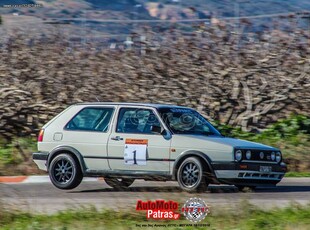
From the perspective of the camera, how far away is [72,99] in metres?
22.7

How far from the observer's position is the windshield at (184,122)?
14125 mm

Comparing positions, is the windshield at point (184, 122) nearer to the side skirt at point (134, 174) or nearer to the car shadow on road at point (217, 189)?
the side skirt at point (134, 174)

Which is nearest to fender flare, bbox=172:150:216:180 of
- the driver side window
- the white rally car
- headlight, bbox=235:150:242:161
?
the white rally car

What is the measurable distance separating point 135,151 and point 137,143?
0.44 feet

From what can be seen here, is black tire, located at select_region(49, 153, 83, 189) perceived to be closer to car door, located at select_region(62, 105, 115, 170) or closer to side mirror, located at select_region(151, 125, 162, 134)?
car door, located at select_region(62, 105, 115, 170)

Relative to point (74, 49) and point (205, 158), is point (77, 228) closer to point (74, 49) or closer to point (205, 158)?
point (205, 158)

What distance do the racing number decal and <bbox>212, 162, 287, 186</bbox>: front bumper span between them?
3.88ft

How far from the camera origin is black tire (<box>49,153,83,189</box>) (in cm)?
1421

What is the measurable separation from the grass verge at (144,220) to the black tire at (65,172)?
304 cm

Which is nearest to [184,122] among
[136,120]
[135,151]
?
[136,120]

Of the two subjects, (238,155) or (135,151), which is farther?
(135,151)

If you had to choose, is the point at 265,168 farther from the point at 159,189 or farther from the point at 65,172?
the point at 65,172

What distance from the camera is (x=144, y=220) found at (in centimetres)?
1053

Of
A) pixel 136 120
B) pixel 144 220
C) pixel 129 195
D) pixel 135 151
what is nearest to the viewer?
pixel 144 220
